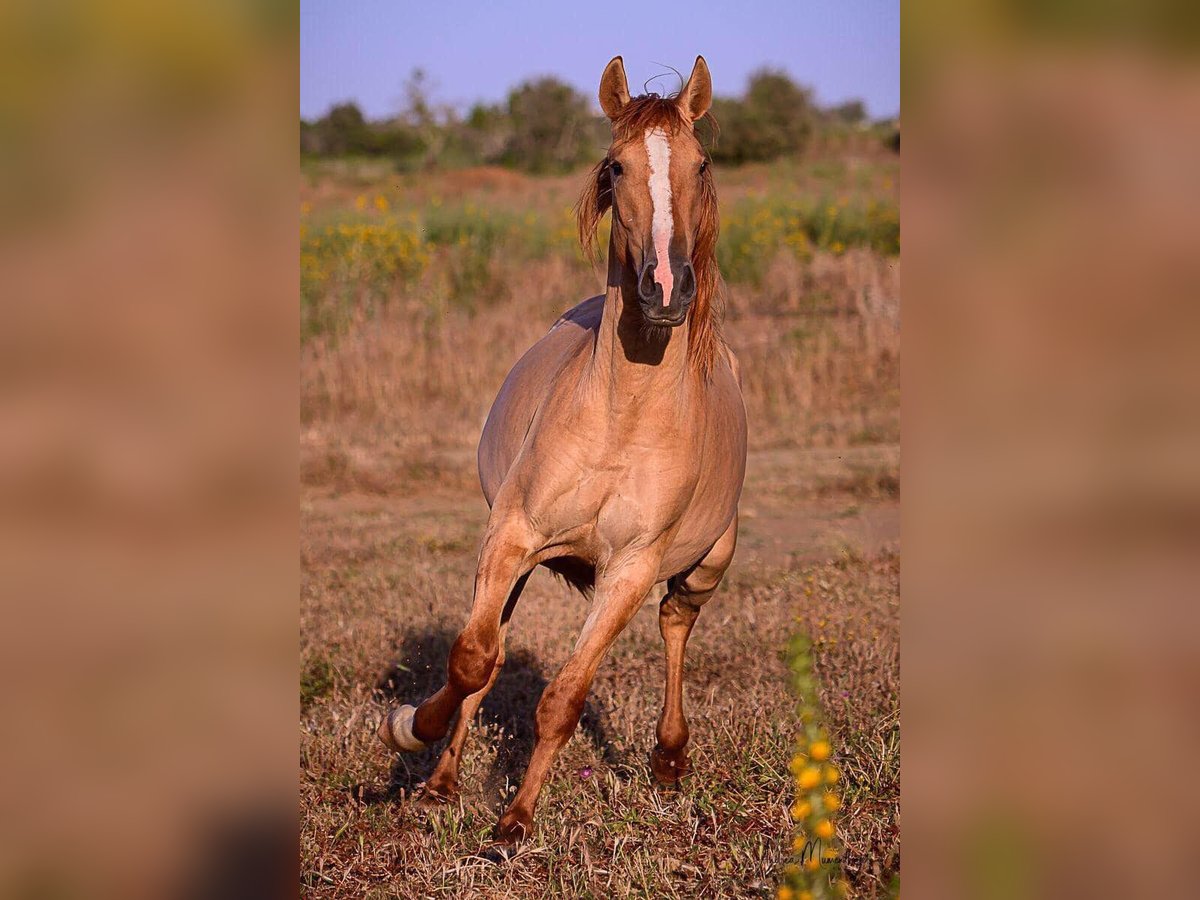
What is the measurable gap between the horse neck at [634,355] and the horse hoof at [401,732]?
1.36 m

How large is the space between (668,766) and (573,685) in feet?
3.59

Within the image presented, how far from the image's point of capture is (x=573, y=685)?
3.85 meters

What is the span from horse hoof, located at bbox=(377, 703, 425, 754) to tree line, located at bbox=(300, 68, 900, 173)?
63.4 ft

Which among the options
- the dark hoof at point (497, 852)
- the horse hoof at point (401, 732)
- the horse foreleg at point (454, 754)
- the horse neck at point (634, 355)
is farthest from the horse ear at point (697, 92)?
the dark hoof at point (497, 852)

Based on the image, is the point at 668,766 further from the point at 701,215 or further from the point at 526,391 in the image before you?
the point at 701,215

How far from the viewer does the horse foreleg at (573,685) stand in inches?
151

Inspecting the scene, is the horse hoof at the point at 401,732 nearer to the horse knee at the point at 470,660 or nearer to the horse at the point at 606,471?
the horse at the point at 606,471

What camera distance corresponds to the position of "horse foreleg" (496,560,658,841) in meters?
3.85

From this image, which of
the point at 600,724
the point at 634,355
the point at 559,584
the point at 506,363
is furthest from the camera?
the point at 506,363
